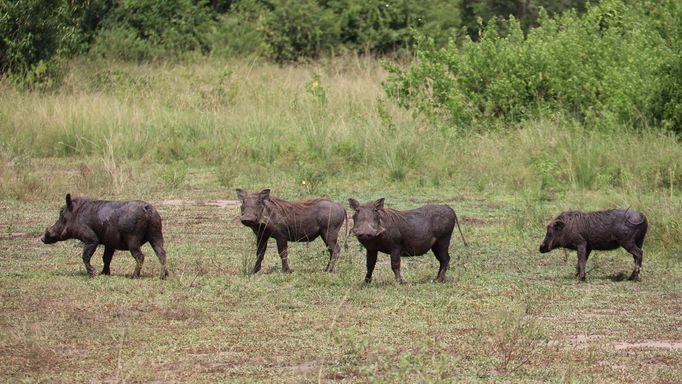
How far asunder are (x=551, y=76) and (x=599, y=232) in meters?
8.93

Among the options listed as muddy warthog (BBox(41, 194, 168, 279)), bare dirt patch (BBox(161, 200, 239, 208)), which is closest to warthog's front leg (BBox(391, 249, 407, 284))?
muddy warthog (BBox(41, 194, 168, 279))

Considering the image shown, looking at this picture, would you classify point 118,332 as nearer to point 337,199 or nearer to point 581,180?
point 337,199

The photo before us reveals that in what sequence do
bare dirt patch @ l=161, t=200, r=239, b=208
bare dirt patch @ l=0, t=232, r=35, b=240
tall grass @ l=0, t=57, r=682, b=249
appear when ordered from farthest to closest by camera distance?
tall grass @ l=0, t=57, r=682, b=249 → bare dirt patch @ l=161, t=200, r=239, b=208 → bare dirt patch @ l=0, t=232, r=35, b=240

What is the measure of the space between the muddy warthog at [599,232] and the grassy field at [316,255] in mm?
284

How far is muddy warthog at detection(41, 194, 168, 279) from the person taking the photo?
9703 millimetres

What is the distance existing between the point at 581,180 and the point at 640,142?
1262mm

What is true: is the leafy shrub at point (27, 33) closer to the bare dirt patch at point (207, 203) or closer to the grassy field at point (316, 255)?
the grassy field at point (316, 255)

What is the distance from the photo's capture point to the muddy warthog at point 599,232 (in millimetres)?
10195

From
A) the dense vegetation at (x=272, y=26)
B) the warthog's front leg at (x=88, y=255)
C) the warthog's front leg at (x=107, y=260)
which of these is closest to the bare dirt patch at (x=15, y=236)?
the warthog's front leg at (x=107, y=260)

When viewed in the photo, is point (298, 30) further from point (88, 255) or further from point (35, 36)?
point (88, 255)

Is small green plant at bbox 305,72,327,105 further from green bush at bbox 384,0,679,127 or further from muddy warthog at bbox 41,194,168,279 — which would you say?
muddy warthog at bbox 41,194,168,279

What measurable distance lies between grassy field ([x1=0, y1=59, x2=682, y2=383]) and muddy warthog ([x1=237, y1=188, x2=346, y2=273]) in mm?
199

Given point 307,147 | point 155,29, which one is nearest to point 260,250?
point 307,147

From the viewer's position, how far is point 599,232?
33.8ft
